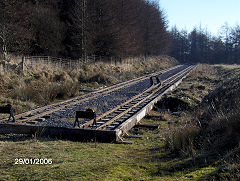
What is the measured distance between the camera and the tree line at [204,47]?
294 ft

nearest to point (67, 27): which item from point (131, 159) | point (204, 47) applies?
point (131, 159)

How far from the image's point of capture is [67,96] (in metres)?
13.4

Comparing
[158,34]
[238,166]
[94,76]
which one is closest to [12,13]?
[94,76]

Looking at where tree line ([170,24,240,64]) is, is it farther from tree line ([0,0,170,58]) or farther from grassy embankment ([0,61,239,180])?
grassy embankment ([0,61,239,180])

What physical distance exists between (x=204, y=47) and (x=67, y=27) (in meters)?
79.0

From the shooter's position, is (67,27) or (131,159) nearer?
(131,159)

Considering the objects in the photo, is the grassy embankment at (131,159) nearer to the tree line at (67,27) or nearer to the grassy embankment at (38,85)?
the grassy embankment at (38,85)

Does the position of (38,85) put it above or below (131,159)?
above

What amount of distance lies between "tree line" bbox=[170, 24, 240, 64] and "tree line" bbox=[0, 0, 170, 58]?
2323 inches

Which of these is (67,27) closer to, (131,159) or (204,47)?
(131,159)

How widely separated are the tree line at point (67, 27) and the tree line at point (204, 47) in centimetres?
5901

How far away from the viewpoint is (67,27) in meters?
33.6

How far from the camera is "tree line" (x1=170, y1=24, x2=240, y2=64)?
A: 89.8 m

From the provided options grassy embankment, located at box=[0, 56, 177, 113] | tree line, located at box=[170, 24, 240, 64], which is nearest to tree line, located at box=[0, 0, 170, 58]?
grassy embankment, located at box=[0, 56, 177, 113]
